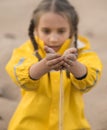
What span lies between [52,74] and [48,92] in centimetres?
10

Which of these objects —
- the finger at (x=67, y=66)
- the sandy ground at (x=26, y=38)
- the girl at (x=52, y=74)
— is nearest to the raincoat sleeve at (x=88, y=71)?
the girl at (x=52, y=74)

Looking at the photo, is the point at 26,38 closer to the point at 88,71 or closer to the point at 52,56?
the point at 88,71

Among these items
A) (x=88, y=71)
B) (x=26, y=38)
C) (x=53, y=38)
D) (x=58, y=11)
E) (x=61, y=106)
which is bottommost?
(x=61, y=106)

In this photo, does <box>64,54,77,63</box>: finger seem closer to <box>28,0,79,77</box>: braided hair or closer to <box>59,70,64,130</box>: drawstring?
<box>59,70,64,130</box>: drawstring

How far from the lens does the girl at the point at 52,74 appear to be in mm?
2643

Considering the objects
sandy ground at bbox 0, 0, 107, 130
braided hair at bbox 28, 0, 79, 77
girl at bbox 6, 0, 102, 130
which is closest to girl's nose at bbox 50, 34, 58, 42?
girl at bbox 6, 0, 102, 130

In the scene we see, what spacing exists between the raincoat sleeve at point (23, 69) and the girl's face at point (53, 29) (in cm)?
13

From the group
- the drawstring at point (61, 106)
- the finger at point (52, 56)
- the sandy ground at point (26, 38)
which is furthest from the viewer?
the sandy ground at point (26, 38)

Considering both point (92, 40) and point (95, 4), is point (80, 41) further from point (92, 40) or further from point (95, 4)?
point (95, 4)

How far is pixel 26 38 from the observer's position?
215 inches

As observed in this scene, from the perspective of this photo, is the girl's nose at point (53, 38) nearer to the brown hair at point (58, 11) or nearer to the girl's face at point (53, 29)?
the girl's face at point (53, 29)

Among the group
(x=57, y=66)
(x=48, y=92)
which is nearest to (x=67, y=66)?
(x=57, y=66)

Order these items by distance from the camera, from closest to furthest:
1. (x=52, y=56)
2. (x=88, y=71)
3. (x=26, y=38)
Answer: (x=52, y=56) → (x=88, y=71) → (x=26, y=38)

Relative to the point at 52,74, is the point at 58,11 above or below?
above
